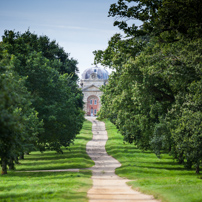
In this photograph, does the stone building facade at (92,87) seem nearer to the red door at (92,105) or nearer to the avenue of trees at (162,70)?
the red door at (92,105)

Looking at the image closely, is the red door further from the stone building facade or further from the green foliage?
the green foliage

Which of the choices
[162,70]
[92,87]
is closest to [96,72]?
[92,87]

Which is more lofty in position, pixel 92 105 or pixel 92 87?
pixel 92 87

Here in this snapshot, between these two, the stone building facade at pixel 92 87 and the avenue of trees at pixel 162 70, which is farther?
the stone building facade at pixel 92 87

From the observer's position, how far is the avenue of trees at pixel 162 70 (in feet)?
77.8

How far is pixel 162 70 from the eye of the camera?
2683cm

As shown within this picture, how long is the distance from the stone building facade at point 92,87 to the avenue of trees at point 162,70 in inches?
4699

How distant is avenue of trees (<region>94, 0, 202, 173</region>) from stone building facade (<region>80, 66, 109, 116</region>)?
392ft

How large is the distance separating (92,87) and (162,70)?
412 ft

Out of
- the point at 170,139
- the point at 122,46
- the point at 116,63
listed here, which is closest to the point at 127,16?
the point at 122,46

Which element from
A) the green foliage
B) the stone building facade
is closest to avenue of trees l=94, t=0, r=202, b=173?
the green foliage

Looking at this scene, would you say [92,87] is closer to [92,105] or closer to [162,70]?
[92,105]

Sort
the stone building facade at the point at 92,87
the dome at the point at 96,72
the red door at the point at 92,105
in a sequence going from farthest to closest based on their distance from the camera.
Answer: the dome at the point at 96,72, the red door at the point at 92,105, the stone building facade at the point at 92,87

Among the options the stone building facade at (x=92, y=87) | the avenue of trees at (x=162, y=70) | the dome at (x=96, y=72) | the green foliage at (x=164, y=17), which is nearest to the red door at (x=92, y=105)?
the stone building facade at (x=92, y=87)
